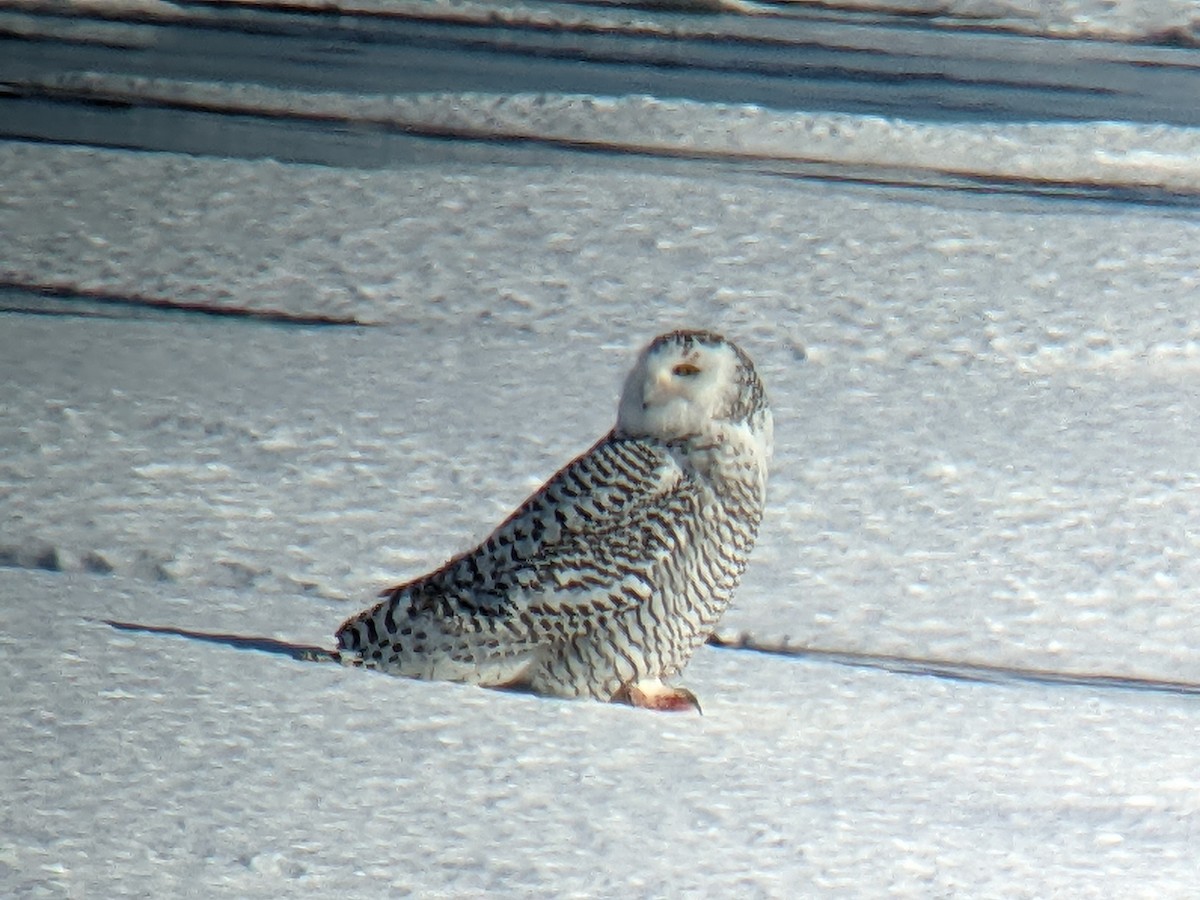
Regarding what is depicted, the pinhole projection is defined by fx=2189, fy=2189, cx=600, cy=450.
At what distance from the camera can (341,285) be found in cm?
786

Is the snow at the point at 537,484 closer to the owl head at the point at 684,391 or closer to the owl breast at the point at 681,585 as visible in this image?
the owl breast at the point at 681,585

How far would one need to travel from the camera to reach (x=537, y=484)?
19.4ft

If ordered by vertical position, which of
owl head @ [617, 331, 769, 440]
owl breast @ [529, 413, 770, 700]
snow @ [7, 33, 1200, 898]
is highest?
owl head @ [617, 331, 769, 440]

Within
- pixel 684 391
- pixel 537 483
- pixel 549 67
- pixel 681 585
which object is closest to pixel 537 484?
pixel 537 483

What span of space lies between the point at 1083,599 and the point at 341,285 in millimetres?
3468

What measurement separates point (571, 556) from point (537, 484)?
5.75 ft

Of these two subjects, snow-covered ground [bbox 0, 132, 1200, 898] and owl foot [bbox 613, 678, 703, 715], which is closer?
snow-covered ground [bbox 0, 132, 1200, 898]

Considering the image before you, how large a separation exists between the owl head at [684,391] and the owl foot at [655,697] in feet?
1.62

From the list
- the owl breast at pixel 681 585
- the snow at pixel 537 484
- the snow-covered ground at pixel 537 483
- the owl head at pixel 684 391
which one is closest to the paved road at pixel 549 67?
the snow at pixel 537 484

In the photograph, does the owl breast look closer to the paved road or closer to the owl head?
the owl head

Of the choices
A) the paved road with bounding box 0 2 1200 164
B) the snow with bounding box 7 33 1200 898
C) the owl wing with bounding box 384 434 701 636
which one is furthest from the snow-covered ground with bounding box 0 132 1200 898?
the paved road with bounding box 0 2 1200 164

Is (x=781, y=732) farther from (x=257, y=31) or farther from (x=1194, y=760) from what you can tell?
(x=257, y=31)

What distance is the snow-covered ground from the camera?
3732 millimetres

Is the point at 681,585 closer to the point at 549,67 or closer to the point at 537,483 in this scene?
the point at 537,483
